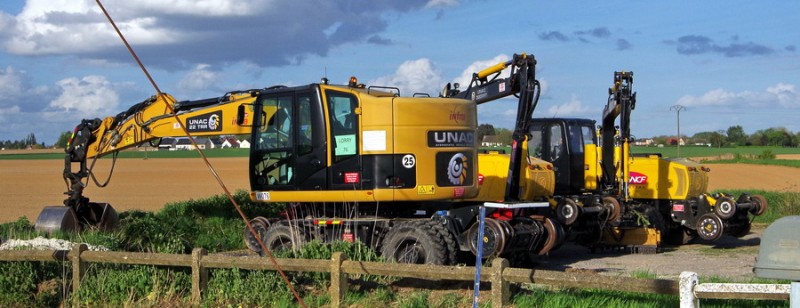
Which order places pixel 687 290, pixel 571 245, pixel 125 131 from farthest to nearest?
1. pixel 571 245
2. pixel 125 131
3. pixel 687 290

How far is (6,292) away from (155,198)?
1087 inches

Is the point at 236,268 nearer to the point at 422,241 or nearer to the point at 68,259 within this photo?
the point at 68,259

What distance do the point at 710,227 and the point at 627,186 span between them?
75.4 inches

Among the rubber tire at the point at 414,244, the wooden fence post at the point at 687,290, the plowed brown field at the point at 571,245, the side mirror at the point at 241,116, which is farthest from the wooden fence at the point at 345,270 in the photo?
the plowed brown field at the point at 571,245

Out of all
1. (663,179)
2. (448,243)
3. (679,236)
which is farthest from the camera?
(679,236)

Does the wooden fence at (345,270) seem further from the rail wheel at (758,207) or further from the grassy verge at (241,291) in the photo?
the rail wheel at (758,207)

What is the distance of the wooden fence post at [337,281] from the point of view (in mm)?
9977

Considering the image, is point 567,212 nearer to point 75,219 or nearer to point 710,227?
point 710,227

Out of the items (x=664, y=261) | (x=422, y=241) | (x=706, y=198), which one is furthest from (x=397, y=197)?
(x=706, y=198)

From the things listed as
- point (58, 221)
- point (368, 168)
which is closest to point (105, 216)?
point (58, 221)

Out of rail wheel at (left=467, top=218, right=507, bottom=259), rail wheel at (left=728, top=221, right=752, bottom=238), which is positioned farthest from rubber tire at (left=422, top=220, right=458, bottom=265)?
rail wheel at (left=728, top=221, right=752, bottom=238)

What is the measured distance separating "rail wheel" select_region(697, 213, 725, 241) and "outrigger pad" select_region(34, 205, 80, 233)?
40.9 feet

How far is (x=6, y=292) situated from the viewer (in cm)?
1126

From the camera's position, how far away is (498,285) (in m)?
9.25
